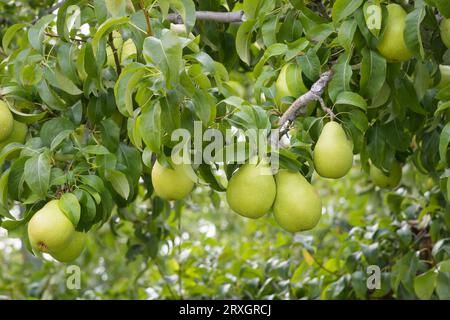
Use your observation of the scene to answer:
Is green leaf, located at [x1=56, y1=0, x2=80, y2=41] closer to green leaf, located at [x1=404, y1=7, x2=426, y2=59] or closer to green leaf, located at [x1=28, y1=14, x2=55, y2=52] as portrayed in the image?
green leaf, located at [x1=28, y1=14, x2=55, y2=52]

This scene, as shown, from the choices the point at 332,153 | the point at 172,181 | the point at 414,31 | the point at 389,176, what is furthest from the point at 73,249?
the point at 389,176

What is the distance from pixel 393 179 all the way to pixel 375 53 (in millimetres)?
766

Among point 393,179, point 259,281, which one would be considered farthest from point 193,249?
point 393,179

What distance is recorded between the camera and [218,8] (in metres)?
1.93

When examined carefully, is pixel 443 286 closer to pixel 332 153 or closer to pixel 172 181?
pixel 332 153

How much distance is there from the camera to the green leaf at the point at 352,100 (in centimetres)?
138

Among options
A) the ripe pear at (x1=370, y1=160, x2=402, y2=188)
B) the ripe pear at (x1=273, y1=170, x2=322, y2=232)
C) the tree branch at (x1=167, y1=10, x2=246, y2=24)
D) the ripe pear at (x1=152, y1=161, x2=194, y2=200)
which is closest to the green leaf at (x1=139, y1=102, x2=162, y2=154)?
the ripe pear at (x1=152, y1=161, x2=194, y2=200)

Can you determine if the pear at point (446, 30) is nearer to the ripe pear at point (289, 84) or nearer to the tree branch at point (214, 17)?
the ripe pear at point (289, 84)

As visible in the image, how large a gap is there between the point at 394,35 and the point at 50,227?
2.66 feet

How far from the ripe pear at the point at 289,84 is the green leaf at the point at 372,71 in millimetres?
137

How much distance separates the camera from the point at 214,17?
71.0 inches

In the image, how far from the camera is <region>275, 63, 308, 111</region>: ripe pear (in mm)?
1483

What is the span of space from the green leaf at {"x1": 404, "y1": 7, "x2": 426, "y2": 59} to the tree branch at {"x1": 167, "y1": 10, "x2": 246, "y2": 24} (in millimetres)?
557
